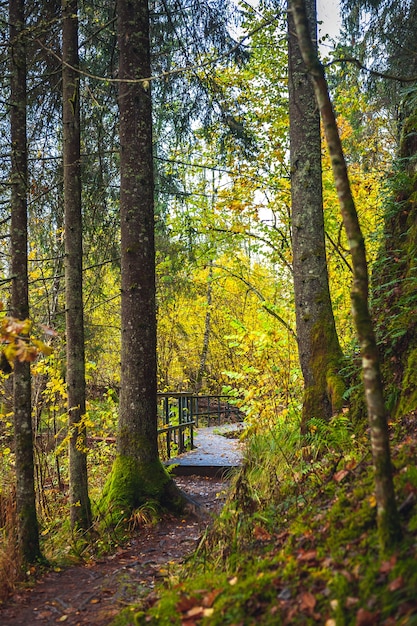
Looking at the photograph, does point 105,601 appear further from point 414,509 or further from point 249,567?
point 414,509

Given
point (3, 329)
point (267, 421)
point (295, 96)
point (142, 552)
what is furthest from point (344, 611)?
point (295, 96)

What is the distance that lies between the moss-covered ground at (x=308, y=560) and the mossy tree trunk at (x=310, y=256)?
42.1 inches

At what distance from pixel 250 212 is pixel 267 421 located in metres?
5.06

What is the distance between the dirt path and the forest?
0.09ft

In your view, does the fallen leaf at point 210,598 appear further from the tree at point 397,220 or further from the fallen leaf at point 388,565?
the tree at point 397,220

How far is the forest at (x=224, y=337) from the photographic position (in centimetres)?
232

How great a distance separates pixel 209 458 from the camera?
855cm

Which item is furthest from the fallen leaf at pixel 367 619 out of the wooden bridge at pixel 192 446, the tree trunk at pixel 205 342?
the tree trunk at pixel 205 342

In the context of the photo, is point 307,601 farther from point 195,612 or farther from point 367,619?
point 195,612

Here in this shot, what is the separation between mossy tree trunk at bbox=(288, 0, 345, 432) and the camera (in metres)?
4.94

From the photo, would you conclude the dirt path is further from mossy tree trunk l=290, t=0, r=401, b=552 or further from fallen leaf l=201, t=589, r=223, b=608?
mossy tree trunk l=290, t=0, r=401, b=552

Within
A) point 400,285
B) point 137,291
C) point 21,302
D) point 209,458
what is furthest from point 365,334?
point 209,458

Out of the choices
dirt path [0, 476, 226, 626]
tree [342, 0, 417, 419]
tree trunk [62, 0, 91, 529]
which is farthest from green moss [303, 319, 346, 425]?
tree trunk [62, 0, 91, 529]

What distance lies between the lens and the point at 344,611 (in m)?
1.93
